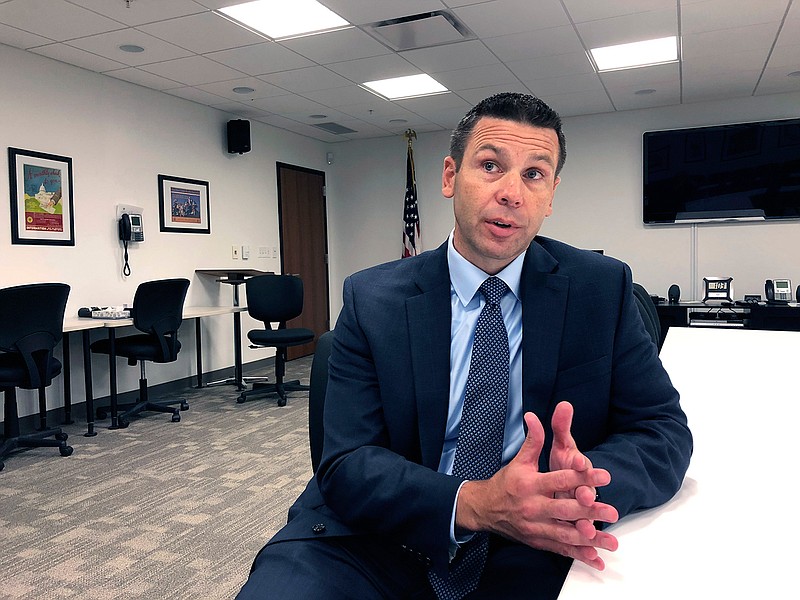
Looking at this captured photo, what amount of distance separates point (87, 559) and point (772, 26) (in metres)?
4.88

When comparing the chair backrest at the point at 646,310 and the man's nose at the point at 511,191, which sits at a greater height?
the man's nose at the point at 511,191

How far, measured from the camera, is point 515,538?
90cm

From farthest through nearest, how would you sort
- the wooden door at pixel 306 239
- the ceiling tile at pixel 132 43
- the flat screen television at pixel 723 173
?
1. the wooden door at pixel 306 239
2. the flat screen television at pixel 723 173
3. the ceiling tile at pixel 132 43

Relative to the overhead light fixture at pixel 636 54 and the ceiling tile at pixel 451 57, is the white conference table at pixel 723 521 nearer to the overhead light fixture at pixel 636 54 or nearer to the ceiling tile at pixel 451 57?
the ceiling tile at pixel 451 57

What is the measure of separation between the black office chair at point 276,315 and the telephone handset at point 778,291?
413 cm

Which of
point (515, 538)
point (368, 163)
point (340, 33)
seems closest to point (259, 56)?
point (340, 33)

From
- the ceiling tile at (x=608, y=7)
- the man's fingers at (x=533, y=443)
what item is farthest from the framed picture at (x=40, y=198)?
the man's fingers at (x=533, y=443)

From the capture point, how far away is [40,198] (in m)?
4.44

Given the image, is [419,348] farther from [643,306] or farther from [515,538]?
[643,306]

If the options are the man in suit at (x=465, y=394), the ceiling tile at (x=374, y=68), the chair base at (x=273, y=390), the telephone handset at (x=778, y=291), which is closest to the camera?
the man in suit at (x=465, y=394)

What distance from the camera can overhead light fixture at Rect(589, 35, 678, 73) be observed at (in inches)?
181

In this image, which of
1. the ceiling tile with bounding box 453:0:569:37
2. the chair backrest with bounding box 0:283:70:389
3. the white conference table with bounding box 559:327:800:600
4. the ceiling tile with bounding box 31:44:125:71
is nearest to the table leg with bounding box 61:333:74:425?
the chair backrest with bounding box 0:283:70:389

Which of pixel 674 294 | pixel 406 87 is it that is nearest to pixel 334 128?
pixel 406 87

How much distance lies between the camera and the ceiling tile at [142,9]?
3.59m
